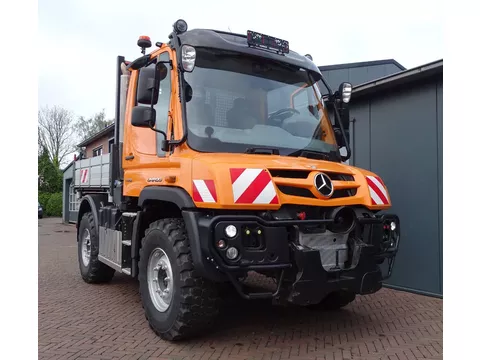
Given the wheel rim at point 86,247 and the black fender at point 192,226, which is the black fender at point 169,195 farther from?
the wheel rim at point 86,247

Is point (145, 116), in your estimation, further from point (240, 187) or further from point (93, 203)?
point (93, 203)

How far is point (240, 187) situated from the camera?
386cm

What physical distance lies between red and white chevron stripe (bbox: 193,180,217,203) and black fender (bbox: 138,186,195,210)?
0.35 ft

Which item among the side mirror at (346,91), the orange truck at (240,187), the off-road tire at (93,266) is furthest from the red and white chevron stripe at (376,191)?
the off-road tire at (93,266)

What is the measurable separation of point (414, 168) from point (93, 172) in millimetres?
5323

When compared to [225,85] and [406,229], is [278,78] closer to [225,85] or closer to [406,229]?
[225,85]

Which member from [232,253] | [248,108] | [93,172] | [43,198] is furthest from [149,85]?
[43,198]

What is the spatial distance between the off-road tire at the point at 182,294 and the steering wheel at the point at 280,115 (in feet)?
4.82

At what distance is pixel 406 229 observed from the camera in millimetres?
7020

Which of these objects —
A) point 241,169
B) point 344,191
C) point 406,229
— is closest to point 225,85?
point 241,169

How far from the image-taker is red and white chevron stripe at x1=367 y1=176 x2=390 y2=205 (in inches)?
181

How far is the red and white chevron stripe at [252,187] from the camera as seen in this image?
3.86 meters

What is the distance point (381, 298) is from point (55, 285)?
534 cm

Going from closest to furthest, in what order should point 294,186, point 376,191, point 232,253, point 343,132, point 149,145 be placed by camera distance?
1. point 232,253
2. point 294,186
3. point 376,191
4. point 149,145
5. point 343,132
